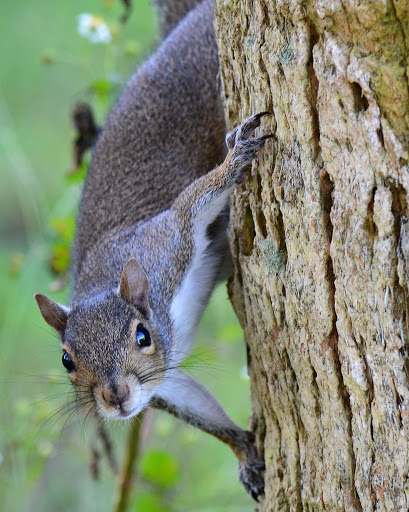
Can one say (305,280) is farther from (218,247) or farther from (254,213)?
(218,247)

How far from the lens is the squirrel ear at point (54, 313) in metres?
2.06

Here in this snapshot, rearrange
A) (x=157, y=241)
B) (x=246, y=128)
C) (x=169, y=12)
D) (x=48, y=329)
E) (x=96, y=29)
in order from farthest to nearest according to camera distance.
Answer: (x=48, y=329)
(x=169, y=12)
(x=96, y=29)
(x=157, y=241)
(x=246, y=128)

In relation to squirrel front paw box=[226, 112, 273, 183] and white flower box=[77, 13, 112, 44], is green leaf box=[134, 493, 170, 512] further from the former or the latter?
white flower box=[77, 13, 112, 44]

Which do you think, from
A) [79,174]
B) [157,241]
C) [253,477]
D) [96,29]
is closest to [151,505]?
[253,477]

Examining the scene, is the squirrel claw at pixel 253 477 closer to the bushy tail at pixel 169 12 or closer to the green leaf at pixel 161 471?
the green leaf at pixel 161 471

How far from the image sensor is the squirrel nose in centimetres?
182

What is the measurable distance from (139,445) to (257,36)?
1.59 meters

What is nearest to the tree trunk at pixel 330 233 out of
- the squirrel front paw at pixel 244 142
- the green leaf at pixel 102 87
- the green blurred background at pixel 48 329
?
the squirrel front paw at pixel 244 142

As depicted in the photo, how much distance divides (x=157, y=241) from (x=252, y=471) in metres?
0.71

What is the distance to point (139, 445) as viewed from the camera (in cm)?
262

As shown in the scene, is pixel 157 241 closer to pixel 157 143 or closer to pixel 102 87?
pixel 157 143

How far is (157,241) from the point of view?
221 centimetres

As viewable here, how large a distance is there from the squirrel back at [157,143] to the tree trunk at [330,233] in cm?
69

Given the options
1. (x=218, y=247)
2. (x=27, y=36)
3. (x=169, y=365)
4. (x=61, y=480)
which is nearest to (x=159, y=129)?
(x=218, y=247)
